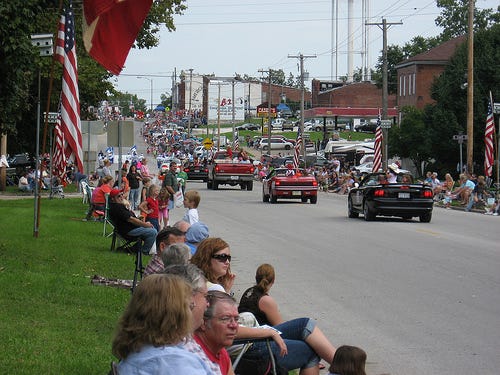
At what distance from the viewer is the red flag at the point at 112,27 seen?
10.0 metres

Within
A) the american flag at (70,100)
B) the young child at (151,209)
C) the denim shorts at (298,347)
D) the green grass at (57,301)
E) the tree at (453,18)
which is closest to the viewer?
the denim shorts at (298,347)

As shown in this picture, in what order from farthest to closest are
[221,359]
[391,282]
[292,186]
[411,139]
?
[411,139] < [292,186] < [391,282] < [221,359]

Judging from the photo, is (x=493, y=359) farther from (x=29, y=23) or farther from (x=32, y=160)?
(x=32, y=160)

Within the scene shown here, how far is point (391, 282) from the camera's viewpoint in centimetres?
1544

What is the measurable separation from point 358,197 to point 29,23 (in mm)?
16305

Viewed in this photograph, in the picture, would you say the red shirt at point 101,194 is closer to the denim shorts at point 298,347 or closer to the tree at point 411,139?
the denim shorts at point 298,347

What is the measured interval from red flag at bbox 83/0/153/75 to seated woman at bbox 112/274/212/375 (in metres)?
5.91

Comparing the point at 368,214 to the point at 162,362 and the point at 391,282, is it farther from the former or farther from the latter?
the point at 162,362

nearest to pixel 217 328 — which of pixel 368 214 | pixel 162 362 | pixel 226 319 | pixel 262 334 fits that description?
pixel 226 319

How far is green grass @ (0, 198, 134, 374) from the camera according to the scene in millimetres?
8427

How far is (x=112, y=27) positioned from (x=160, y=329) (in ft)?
20.5

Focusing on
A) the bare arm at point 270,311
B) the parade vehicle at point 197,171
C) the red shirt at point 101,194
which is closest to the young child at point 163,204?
the red shirt at point 101,194

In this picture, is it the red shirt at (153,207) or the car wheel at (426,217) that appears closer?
the red shirt at (153,207)

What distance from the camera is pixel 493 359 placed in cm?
963
